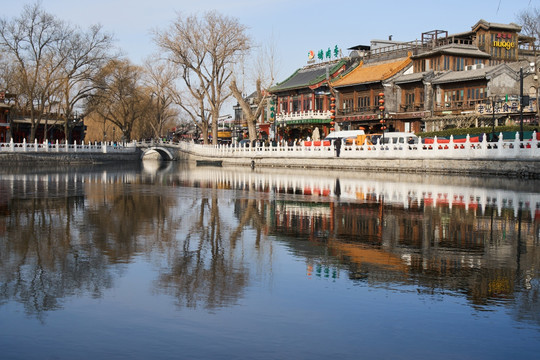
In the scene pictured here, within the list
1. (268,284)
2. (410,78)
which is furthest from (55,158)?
(268,284)

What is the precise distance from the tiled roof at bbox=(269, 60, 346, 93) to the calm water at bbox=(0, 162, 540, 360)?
163 ft

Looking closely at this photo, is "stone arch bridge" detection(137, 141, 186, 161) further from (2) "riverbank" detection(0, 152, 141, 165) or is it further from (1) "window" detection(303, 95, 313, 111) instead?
(1) "window" detection(303, 95, 313, 111)

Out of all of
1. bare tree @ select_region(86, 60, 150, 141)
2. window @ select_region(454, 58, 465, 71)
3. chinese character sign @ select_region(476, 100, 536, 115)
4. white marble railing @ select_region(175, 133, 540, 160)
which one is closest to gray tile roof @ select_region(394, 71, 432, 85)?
window @ select_region(454, 58, 465, 71)

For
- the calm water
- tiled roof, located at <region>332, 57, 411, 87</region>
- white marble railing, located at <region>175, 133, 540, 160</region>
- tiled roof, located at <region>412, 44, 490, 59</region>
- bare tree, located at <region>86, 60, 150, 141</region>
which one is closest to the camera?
the calm water

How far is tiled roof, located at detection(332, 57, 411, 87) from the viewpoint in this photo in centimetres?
5688

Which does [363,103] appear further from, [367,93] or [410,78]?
[410,78]

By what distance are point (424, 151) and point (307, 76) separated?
112 ft

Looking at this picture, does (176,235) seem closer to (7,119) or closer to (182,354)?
(182,354)

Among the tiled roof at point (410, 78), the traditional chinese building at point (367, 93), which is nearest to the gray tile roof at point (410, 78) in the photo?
the tiled roof at point (410, 78)

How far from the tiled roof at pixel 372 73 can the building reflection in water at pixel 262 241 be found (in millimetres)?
35255

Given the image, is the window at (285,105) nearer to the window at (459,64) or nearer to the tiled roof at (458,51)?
the tiled roof at (458,51)

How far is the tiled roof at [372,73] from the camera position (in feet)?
187

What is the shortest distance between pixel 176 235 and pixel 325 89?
55646 mm

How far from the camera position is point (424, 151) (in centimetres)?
3909
